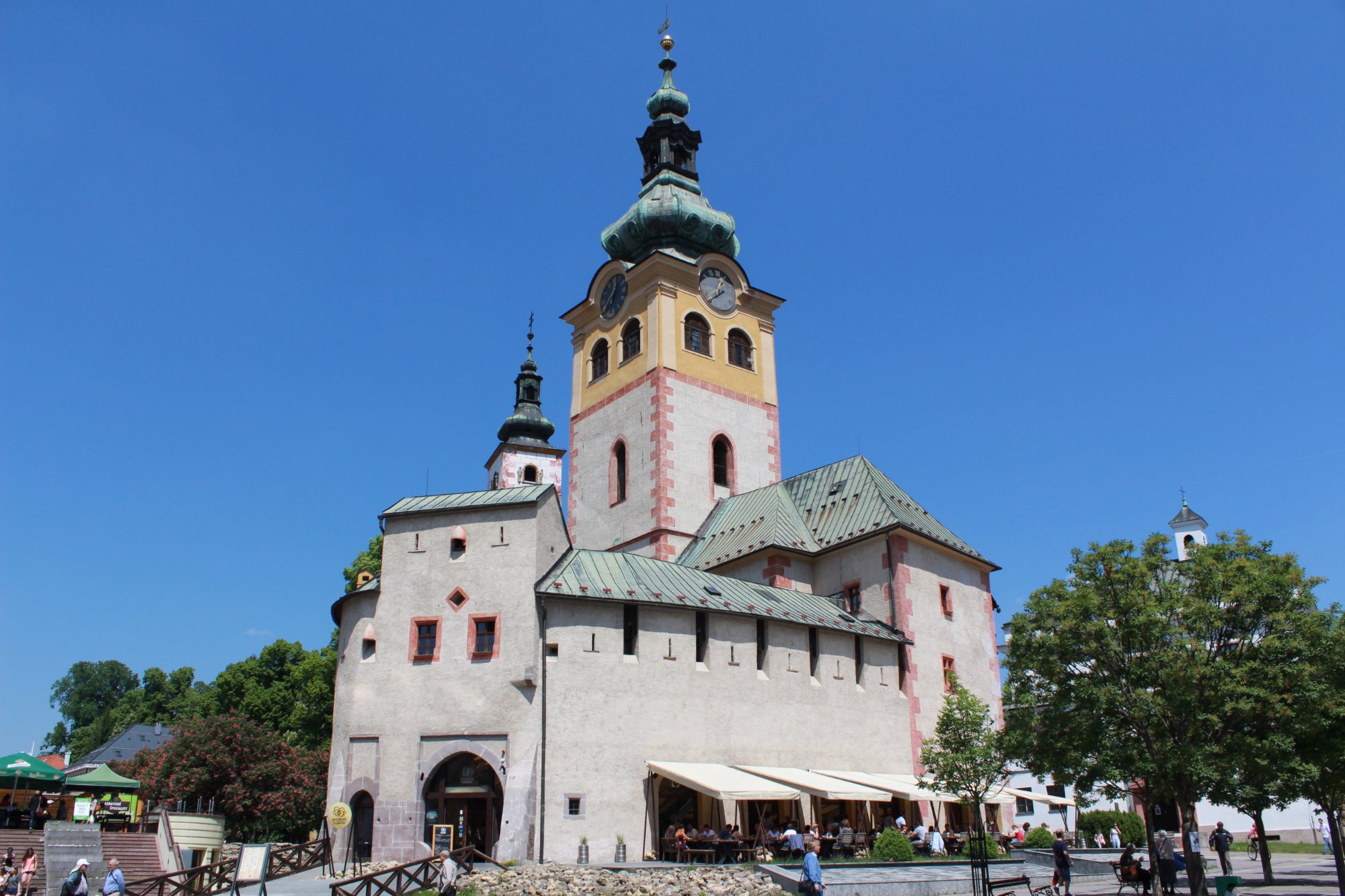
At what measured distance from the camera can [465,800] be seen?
88.9 ft

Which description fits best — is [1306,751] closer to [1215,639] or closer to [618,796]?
[1215,639]

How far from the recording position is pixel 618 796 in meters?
27.1

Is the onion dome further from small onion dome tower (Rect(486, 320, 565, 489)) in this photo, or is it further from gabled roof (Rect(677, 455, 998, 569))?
gabled roof (Rect(677, 455, 998, 569))

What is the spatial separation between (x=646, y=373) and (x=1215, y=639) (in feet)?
84.3

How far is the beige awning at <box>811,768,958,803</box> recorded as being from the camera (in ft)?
97.5

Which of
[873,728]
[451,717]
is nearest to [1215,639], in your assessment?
[873,728]

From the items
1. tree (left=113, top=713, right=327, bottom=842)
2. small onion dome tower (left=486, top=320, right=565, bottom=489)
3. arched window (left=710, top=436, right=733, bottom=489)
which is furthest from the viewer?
small onion dome tower (left=486, top=320, right=565, bottom=489)

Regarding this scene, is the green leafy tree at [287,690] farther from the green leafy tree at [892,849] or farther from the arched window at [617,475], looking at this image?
the green leafy tree at [892,849]

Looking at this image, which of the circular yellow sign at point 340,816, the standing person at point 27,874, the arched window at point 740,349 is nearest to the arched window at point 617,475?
the arched window at point 740,349

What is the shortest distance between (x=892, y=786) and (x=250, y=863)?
16620 mm

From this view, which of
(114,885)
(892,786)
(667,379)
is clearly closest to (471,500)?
(114,885)

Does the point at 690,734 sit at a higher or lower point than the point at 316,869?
higher

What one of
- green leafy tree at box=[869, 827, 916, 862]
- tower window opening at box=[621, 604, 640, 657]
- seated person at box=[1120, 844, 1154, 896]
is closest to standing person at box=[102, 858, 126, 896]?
tower window opening at box=[621, 604, 640, 657]

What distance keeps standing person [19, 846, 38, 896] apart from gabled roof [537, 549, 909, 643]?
13337 millimetres
